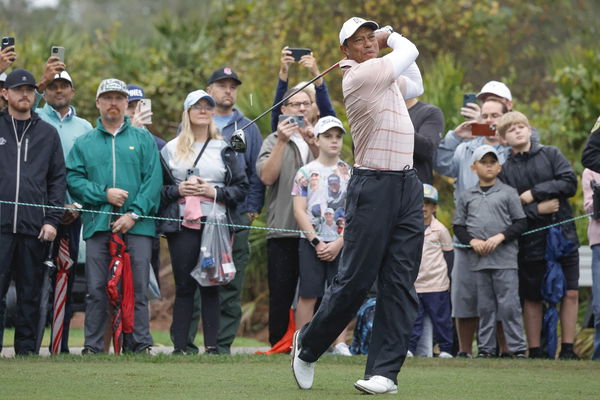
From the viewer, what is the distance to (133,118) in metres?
12.5

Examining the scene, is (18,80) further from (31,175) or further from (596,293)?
(596,293)

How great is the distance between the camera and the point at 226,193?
36.3ft

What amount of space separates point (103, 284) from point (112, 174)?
102 cm

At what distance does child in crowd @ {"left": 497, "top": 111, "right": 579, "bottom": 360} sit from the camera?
11.4 metres

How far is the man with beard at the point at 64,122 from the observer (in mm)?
11148

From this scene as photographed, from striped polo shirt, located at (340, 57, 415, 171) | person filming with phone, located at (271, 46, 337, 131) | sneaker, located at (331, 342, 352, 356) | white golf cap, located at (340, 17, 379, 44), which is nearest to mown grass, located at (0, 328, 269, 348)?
sneaker, located at (331, 342, 352, 356)

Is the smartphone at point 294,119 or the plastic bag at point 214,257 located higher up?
the smartphone at point 294,119

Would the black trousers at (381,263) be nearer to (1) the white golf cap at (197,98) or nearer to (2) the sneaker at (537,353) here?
(1) the white golf cap at (197,98)

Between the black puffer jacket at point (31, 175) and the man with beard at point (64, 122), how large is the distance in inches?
15.1

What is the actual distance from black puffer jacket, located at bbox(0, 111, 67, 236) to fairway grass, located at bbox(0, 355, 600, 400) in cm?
134

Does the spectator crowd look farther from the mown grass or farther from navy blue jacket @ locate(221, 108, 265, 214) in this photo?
the mown grass

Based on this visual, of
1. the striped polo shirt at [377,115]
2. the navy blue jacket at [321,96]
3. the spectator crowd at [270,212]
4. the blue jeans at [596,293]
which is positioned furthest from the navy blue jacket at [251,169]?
the striped polo shirt at [377,115]

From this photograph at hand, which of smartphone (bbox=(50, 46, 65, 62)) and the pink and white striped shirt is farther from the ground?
smartphone (bbox=(50, 46, 65, 62))

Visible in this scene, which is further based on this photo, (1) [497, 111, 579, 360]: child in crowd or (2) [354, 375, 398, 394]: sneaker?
(1) [497, 111, 579, 360]: child in crowd
